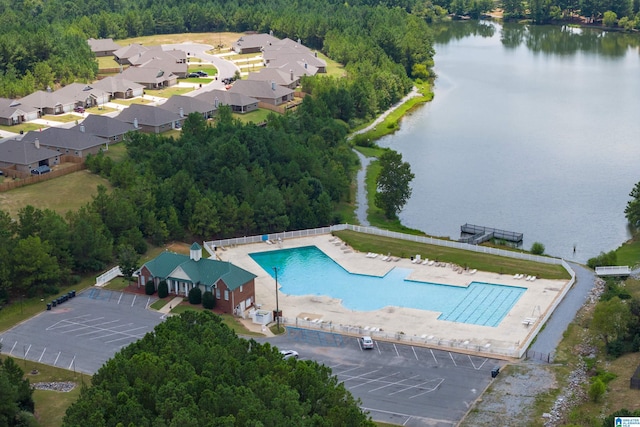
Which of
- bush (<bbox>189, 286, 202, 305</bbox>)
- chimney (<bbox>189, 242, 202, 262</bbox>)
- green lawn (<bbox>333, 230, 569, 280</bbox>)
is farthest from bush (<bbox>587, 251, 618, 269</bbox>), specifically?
bush (<bbox>189, 286, 202, 305</bbox>)

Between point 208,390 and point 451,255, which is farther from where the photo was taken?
point 451,255

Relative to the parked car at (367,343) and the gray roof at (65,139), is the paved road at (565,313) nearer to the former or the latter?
the parked car at (367,343)

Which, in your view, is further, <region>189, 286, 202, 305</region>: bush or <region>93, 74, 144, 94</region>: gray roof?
<region>93, 74, 144, 94</region>: gray roof

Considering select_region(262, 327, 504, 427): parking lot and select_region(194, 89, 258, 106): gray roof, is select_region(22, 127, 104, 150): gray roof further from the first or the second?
select_region(262, 327, 504, 427): parking lot

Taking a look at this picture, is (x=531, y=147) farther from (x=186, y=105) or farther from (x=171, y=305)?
(x=171, y=305)

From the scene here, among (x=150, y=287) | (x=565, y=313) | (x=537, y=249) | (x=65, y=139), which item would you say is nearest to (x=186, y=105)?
(x=65, y=139)

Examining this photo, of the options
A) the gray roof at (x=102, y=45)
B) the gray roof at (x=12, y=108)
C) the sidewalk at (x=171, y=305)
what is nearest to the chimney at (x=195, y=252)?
the sidewalk at (x=171, y=305)
